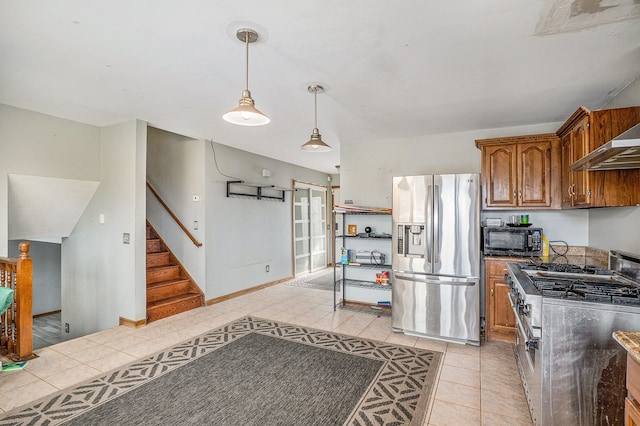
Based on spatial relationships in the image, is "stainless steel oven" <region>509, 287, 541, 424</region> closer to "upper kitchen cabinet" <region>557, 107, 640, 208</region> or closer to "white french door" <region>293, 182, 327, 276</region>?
"upper kitchen cabinet" <region>557, 107, 640, 208</region>

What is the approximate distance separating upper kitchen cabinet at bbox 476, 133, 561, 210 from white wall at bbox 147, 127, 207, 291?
12.8ft

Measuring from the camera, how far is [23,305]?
3.03 meters

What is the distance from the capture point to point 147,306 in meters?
4.24

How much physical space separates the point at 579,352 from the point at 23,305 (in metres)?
4.44

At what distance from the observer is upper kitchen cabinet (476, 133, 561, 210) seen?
11.5 ft

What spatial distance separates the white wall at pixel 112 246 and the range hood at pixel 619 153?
432 centimetres

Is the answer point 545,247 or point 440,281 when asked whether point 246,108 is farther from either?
point 545,247

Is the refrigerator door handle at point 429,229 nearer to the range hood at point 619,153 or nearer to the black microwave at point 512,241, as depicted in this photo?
the black microwave at point 512,241

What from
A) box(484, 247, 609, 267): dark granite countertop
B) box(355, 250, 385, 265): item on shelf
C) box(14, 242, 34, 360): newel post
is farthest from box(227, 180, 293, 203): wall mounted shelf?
→ box(484, 247, 609, 267): dark granite countertop

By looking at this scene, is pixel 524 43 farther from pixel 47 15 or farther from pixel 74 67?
pixel 74 67

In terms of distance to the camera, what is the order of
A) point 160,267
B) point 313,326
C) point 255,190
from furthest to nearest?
point 255,190 < point 160,267 < point 313,326

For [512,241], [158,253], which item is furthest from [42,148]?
[512,241]

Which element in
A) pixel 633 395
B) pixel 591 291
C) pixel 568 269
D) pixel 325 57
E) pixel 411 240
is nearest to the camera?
pixel 633 395

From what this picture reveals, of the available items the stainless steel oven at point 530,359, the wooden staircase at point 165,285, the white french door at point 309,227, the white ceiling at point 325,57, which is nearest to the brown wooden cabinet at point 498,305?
the stainless steel oven at point 530,359
